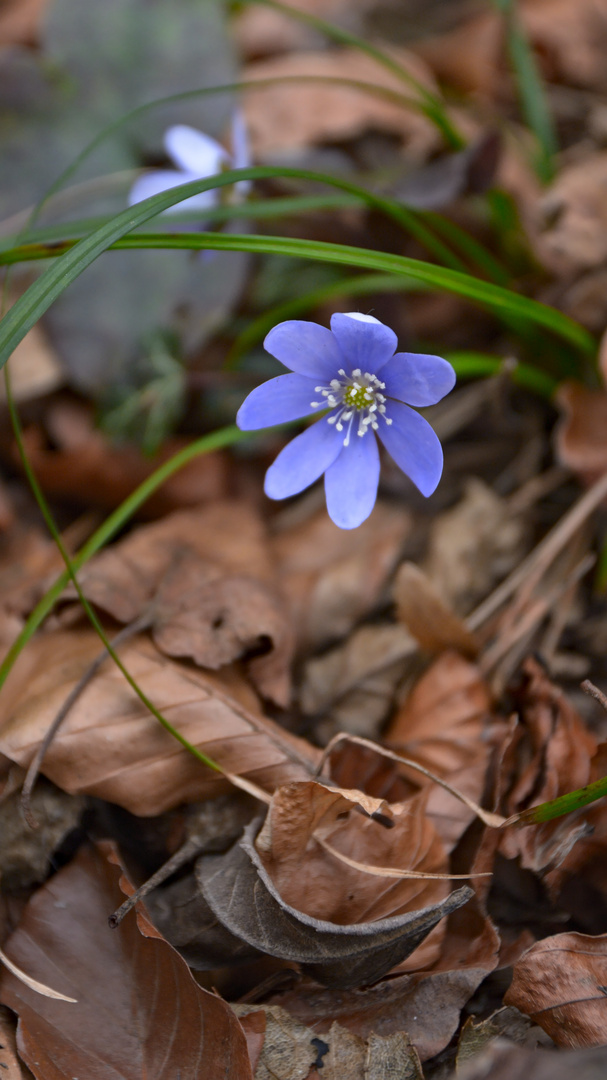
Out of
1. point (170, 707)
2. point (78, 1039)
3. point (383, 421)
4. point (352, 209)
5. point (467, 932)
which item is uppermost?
point (352, 209)

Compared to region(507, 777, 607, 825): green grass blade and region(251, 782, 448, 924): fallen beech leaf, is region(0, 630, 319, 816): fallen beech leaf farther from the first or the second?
region(507, 777, 607, 825): green grass blade

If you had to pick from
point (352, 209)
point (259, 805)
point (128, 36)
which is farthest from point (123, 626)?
point (128, 36)

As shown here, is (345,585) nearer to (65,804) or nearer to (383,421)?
(383,421)

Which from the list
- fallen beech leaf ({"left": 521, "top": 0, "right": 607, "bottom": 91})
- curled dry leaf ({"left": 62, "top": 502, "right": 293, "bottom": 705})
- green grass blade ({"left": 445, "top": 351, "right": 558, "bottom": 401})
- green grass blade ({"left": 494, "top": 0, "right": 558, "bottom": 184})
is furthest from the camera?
fallen beech leaf ({"left": 521, "top": 0, "right": 607, "bottom": 91})

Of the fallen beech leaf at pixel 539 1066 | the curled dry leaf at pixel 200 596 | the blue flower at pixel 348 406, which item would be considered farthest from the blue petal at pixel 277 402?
the fallen beech leaf at pixel 539 1066

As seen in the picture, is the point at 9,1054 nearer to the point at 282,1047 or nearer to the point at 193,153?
the point at 282,1047

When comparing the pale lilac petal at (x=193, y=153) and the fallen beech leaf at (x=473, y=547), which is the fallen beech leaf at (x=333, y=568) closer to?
the fallen beech leaf at (x=473, y=547)

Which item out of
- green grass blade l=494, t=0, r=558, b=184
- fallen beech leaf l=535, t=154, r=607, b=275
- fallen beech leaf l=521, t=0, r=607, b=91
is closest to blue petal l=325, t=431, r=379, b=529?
fallen beech leaf l=535, t=154, r=607, b=275
